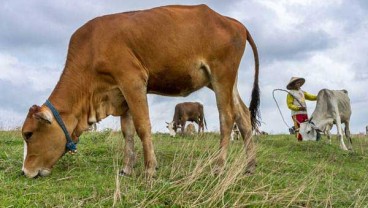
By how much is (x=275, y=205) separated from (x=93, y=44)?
296 centimetres

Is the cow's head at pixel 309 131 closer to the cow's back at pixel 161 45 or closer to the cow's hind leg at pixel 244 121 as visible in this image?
the cow's hind leg at pixel 244 121

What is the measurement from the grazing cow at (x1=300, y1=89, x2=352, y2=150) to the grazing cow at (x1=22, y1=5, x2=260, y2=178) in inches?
237

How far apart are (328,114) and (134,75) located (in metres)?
8.40

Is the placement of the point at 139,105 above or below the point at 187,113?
below

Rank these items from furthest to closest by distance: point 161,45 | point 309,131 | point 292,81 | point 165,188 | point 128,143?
point 292,81 < point 309,131 < point 128,143 < point 161,45 < point 165,188

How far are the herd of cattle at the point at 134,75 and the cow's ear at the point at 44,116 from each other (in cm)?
1

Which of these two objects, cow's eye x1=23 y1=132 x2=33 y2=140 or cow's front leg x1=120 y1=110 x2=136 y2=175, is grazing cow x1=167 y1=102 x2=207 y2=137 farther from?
A: cow's eye x1=23 y1=132 x2=33 y2=140

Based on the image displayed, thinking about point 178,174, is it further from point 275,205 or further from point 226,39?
point 226,39

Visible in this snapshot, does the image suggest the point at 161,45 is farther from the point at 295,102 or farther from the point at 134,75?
the point at 295,102

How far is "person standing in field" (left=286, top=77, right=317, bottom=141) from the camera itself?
14.3 meters

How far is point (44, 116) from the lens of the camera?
654 centimetres

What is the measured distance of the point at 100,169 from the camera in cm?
731

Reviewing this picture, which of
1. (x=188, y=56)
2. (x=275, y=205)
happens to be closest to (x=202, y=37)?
(x=188, y=56)

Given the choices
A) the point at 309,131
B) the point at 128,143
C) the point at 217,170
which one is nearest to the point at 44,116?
the point at 128,143
